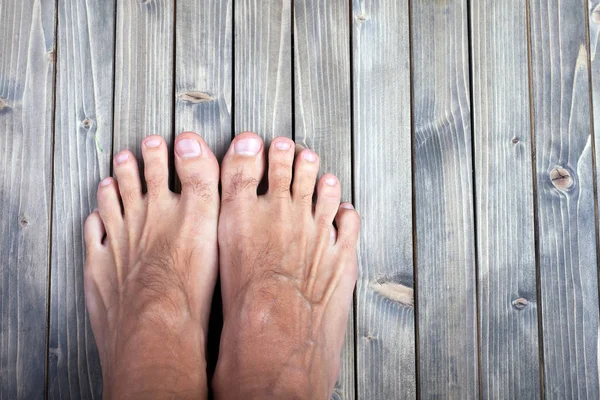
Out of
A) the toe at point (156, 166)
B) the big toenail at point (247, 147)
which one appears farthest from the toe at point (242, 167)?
the toe at point (156, 166)

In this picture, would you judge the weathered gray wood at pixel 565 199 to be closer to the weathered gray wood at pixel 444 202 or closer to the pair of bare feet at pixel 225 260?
the weathered gray wood at pixel 444 202

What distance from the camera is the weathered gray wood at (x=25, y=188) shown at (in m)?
0.97

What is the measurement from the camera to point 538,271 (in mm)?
1004

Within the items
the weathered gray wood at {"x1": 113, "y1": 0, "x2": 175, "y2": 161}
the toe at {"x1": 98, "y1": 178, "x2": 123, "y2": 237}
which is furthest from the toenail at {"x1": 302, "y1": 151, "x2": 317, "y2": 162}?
the toe at {"x1": 98, "y1": 178, "x2": 123, "y2": 237}

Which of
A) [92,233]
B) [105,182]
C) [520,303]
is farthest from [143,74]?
[520,303]

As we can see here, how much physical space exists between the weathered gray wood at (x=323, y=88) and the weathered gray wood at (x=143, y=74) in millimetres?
250

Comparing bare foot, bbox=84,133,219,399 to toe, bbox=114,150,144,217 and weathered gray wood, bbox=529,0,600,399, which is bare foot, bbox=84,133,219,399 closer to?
toe, bbox=114,150,144,217

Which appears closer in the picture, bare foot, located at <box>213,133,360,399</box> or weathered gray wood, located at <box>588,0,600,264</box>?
bare foot, located at <box>213,133,360,399</box>

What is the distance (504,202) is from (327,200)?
0.35 meters

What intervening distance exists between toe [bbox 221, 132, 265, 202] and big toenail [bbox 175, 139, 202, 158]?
0.19 feet

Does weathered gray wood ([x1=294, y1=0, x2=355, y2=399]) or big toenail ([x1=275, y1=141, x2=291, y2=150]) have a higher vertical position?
weathered gray wood ([x1=294, y1=0, x2=355, y2=399])

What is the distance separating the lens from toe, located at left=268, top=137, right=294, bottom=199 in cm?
98

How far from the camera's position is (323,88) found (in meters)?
1.00

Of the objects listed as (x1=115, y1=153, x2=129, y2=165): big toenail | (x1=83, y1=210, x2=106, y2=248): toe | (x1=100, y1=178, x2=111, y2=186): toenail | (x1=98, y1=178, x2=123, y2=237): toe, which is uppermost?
(x1=115, y1=153, x2=129, y2=165): big toenail
